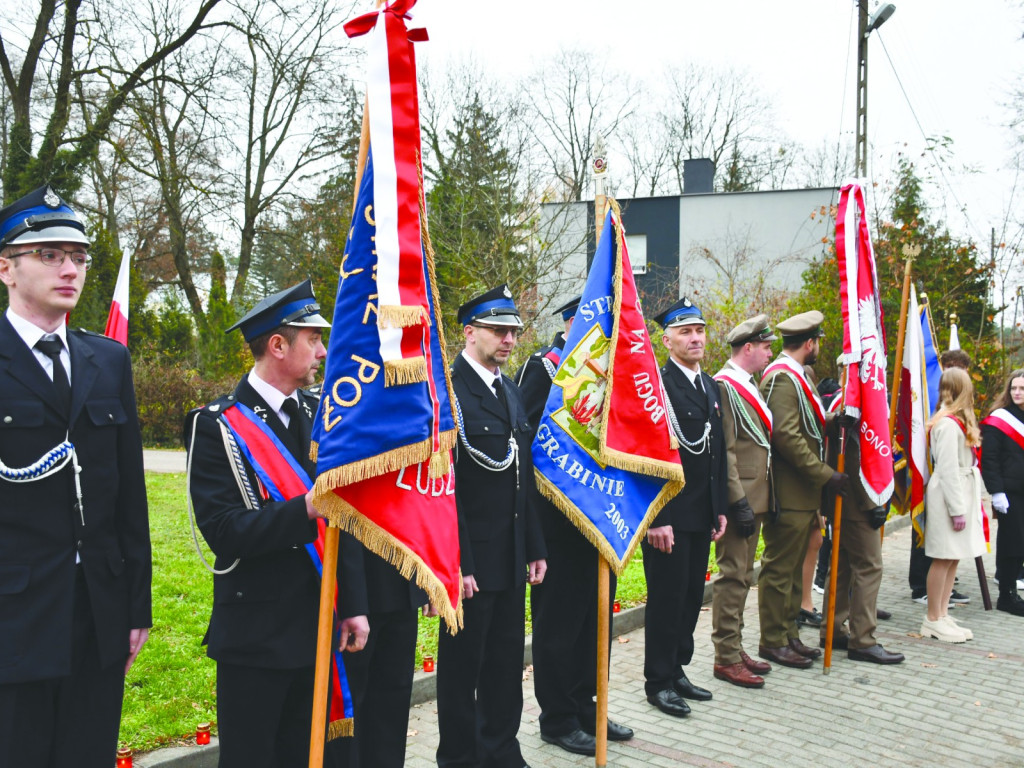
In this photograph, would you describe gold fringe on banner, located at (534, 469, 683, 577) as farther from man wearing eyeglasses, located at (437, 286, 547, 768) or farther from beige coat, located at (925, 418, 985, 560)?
beige coat, located at (925, 418, 985, 560)

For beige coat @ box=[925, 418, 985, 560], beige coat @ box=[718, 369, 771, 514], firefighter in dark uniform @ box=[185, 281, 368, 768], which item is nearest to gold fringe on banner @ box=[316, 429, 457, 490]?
firefighter in dark uniform @ box=[185, 281, 368, 768]

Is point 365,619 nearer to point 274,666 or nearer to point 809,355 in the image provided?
point 274,666

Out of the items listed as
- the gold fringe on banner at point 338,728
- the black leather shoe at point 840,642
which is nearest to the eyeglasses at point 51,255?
the gold fringe on banner at point 338,728

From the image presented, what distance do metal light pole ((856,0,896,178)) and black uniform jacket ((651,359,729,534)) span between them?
13.1 meters

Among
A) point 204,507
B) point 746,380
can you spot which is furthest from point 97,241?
point 204,507

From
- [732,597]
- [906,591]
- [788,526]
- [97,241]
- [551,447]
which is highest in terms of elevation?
[97,241]

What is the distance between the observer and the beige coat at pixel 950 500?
703cm

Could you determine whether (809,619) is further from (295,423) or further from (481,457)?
(295,423)

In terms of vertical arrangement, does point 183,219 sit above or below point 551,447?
above

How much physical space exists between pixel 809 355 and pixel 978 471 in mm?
2687

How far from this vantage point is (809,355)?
20.7 feet

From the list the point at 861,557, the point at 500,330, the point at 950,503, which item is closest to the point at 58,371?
the point at 500,330

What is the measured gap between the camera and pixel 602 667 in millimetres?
4238

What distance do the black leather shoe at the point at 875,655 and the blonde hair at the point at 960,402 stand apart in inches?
83.8
